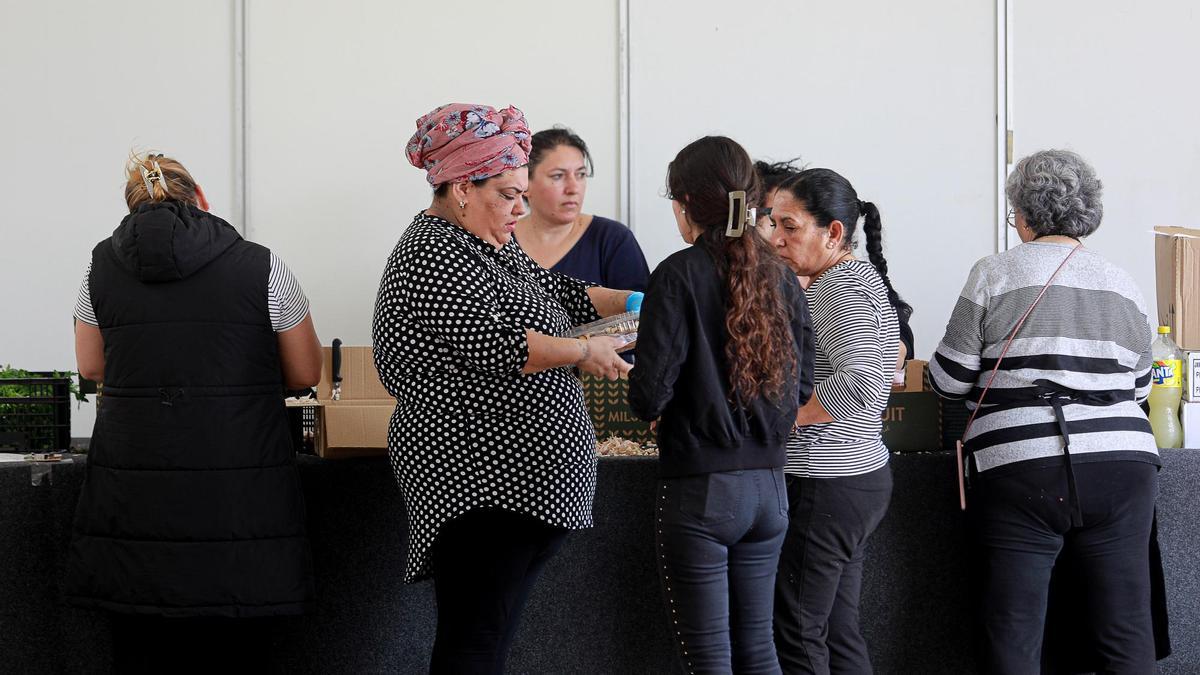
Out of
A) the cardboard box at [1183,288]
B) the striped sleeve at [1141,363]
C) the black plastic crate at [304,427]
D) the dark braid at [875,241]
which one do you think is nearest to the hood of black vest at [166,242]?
the black plastic crate at [304,427]

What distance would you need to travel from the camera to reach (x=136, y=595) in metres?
1.90

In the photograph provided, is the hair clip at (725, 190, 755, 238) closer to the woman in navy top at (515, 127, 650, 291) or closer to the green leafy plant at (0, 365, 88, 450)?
the woman in navy top at (515, 127, 650, 291)

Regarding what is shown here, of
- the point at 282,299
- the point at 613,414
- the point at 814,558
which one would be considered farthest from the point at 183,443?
the point at 814,558

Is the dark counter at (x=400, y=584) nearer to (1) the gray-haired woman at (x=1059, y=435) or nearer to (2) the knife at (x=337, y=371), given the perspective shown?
(2) the knife at (x=337, y=371)

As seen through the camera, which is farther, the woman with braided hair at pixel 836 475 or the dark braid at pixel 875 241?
the dark braid at pixel 875 241

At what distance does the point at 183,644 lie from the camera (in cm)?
197

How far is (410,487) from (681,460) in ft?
1.46

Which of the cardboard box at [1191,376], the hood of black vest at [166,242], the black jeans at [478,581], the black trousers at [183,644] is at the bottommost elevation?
the black trousers at [183,644]

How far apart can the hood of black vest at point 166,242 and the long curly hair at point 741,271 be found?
32.1 inches

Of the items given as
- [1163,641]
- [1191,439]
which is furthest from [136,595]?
[1191,439]

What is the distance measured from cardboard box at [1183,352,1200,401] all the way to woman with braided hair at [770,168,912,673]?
3.14 feet

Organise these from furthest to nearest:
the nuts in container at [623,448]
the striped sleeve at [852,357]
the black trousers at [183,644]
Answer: the nuts in container at [623,448], the striped sleeve at [852,357], the black trousers at [183,644]

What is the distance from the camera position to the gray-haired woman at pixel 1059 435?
7.23ft

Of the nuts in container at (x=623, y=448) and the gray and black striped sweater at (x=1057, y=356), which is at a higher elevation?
the gray and black striped sweater at (x=1057, y=356)
